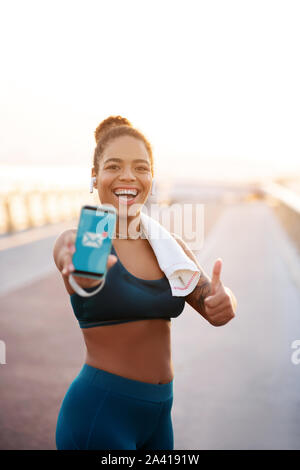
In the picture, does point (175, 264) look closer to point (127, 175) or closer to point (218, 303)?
point (218, 303)

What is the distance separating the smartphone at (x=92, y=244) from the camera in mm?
1408

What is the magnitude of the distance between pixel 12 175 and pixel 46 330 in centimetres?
998

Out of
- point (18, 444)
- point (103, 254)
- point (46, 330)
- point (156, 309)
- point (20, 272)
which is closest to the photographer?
point (103, 254)

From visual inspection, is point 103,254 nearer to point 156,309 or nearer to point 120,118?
point 156,309

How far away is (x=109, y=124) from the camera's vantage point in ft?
6.70

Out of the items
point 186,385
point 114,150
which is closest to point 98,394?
point 114,150

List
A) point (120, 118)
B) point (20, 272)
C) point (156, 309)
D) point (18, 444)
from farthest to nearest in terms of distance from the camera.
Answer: point (20, 272) → point (18, 444) → point (120, 118) → point (156, 309)

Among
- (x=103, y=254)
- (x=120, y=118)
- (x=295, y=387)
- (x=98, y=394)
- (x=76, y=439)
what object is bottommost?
(x=295, y=387)

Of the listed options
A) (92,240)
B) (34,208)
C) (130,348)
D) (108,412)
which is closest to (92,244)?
(92,240)

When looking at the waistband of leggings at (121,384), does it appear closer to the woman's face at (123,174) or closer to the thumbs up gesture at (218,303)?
the thumbs up gesture at (218,303)

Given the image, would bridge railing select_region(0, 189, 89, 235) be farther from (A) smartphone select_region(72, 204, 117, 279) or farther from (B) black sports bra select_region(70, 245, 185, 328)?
(A) smartphone select_region(72, 204, 117, 279)

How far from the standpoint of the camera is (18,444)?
3393 mm

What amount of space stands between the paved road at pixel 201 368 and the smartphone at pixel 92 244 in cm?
250

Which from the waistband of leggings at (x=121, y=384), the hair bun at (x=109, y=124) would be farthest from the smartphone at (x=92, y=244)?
the hair bun at (x=109, y=124)
